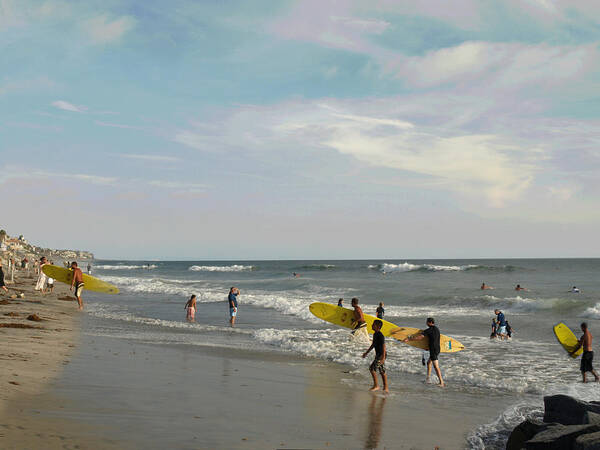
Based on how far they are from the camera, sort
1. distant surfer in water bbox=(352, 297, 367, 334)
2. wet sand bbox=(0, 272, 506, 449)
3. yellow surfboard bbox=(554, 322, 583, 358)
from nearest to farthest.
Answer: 1. wet sand bbox=(0, 272, 506, 449)
2. yellow surfboard bbox=(554, 322, 583, 358)
3. distant surfer in water bbox=(352, 297, 367, 334)

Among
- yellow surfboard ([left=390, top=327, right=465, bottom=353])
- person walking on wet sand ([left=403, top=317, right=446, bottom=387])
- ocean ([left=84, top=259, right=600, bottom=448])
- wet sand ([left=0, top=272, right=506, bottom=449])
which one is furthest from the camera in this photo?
yellow surfboard ([left=390, top=327, right=465, bottom=353])

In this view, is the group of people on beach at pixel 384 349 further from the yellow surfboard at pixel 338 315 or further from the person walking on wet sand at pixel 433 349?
the yellow surfboard at pixel 338 315

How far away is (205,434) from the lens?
6.50 metres

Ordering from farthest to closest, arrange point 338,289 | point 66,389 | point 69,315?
point 338,289 < point 69,315 < point 66,389

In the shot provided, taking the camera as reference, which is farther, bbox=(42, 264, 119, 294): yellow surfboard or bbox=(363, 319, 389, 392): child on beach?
bbox=(42, 264, 119, 294): yellow surfboard

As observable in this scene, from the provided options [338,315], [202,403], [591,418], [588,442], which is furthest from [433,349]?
[338,315]

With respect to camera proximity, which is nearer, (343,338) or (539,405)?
(539,405)

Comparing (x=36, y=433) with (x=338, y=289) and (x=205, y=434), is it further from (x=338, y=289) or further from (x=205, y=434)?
(x=338, y=289)

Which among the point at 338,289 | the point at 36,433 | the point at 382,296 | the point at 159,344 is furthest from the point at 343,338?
the point at 338,289

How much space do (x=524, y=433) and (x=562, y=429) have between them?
21.5 inches

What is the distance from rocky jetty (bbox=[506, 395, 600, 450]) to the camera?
5.77 metres

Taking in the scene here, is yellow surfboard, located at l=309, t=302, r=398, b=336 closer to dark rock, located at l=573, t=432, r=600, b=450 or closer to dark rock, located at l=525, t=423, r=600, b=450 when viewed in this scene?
dark rock, located at l=525, t=423, r=600, b=450

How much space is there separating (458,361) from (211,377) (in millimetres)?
7404

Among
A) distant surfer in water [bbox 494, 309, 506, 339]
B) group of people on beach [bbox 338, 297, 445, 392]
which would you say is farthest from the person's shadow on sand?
distant surfer in water [bbox 494, 309, 506, 339]
